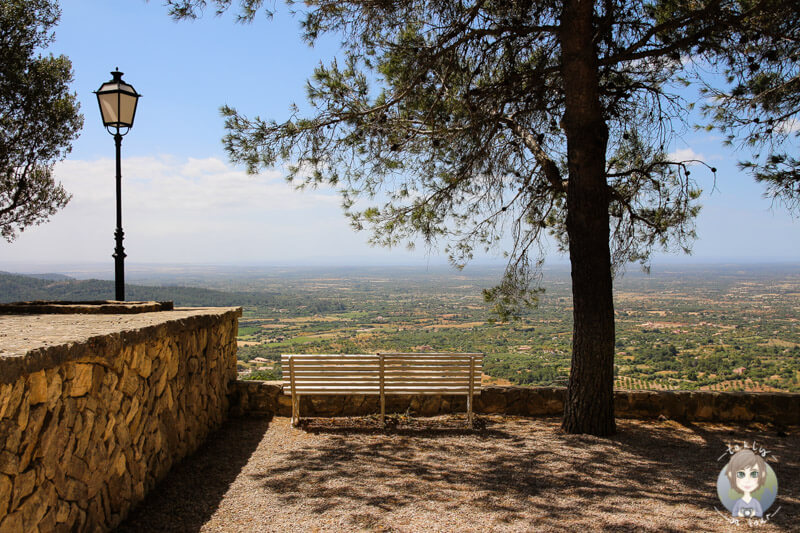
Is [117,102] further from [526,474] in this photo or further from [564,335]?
[564,335]

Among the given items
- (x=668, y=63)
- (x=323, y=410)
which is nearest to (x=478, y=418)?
(x=323, y=410)

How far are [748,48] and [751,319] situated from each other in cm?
1634

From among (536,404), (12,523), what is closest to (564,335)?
(536,404)

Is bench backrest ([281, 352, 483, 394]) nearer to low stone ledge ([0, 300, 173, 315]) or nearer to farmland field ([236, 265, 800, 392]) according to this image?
farmland field ([236, 265, 800, 392])

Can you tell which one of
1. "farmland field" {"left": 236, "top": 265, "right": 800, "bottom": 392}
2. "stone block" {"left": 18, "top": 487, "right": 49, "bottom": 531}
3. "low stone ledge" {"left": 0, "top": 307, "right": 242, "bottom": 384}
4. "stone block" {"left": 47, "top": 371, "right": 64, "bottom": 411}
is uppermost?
"low stone ledge" {"left": 0, "top": 307, "right": 242, "bottom": 384}

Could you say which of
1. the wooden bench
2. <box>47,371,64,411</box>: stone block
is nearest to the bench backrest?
the wooden bench

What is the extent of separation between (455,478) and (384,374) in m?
1.57

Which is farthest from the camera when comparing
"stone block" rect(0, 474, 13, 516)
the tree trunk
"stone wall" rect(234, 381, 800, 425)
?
"stone wall" rect(234, 381, 800, 425)

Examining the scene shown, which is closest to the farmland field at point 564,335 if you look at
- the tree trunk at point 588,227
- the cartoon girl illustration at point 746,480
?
the tree trunk at point 588,227

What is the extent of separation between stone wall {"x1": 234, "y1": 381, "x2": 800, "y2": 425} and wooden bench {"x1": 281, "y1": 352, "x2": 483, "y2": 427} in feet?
1.42

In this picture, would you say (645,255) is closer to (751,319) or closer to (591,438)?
(591,438)

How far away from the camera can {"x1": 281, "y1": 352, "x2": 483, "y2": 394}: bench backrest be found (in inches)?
202

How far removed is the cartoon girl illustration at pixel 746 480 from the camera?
2.91m

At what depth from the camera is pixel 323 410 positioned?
220 inches
